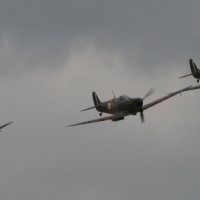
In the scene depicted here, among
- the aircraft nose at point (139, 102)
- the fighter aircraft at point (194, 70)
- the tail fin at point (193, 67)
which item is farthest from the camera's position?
the tail fin at point (193, 67)

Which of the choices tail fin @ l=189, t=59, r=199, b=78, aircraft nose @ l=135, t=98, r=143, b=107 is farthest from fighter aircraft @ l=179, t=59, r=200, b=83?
aircraft nose @ l=135, t=98, r=143, b=107

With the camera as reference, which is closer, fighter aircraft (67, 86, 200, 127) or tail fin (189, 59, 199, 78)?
fighter aircraft (67, 86, 200, 127)

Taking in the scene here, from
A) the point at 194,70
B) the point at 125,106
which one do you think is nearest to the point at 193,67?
the point at 194,70

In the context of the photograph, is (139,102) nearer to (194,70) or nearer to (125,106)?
(125,106)

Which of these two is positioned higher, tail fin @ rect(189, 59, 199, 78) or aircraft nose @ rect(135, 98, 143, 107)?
tail fin @ rect(189, 59, 199, 78)

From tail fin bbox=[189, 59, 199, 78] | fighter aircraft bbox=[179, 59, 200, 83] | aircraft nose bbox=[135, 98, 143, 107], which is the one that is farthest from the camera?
tail fin bbox=[189, 59, 199, 78]

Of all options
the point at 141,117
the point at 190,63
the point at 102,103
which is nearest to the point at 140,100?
the point at 141,117

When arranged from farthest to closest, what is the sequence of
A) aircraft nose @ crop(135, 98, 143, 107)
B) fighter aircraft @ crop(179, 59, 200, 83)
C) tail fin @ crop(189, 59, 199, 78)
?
tail fin @ crop(189, 59, 199, 78), fighter aircraft @ crop(179, 59, 200, 83), aircraft nose @ crop(135, 98, 143, 107)

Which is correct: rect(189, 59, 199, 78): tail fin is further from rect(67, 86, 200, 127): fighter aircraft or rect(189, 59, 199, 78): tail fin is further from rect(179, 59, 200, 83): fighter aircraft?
rect(67, 86, 200, 127): fighter aircraft

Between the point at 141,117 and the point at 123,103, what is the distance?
238cm

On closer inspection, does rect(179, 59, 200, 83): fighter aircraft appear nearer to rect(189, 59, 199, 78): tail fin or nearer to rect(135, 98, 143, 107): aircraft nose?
rect(189, 59, 199, 78): tail fin

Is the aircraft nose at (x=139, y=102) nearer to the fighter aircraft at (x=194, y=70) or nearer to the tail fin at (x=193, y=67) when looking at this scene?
the fighter aircraft at (x=194, y=70)

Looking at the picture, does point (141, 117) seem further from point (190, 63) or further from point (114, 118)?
point (190, 63)

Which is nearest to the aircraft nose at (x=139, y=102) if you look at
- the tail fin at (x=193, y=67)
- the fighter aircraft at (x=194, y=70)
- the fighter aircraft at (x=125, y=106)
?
the fighter aircraft at (x=125, y=106)
